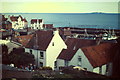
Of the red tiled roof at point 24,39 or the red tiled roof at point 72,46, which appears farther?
the red tiled roof at point 24,39

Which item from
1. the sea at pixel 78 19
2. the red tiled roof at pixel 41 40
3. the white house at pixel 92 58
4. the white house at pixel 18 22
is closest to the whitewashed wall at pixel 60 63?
the white house at pixel 92 58

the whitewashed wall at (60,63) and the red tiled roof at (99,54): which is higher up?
the red tiled roof at (99,54)

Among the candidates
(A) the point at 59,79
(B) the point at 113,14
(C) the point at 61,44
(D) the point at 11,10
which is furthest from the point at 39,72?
(B) the point at 113,14

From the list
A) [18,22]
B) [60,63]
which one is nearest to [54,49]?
[60,63]

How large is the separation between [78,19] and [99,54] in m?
0.63

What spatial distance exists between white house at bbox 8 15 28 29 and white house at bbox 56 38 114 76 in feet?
2.46

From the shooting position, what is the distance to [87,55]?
3.21m

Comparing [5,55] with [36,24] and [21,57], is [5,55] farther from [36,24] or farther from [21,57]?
[36,24]

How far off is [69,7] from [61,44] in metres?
0.59

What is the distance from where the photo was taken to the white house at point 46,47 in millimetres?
3291

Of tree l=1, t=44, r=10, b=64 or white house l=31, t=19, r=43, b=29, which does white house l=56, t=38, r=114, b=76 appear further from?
tree l=1, t=44, r=10, b=64

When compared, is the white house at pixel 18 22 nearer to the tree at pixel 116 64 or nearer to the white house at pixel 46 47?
the white house at pixel 46 47

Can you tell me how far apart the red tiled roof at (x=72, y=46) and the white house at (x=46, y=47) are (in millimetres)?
65

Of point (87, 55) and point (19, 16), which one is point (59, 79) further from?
point (19, 16)
